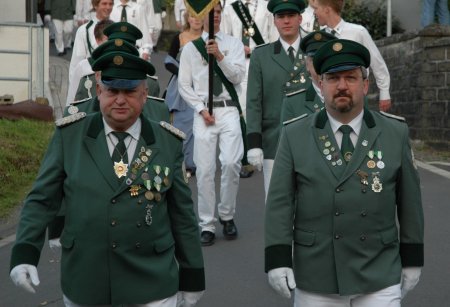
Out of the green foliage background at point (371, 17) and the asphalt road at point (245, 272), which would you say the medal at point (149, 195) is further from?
the green foliage background at point (371, 17)

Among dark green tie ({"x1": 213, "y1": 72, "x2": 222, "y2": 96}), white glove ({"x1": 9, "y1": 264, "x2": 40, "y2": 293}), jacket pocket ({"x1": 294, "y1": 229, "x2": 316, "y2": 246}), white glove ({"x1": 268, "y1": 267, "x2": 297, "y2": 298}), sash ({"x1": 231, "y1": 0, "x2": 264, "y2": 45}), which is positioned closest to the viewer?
white glove ({"x1": 9, "y1": 264, "x2": 40, "y2": 293})

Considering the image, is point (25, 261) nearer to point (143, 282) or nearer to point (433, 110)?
point (143, 282)

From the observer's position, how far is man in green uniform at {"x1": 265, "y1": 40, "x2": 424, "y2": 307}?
5621 millimetres

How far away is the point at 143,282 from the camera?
17.9 feet

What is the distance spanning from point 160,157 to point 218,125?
5.01 meters

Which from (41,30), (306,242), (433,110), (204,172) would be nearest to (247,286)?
(204,172)

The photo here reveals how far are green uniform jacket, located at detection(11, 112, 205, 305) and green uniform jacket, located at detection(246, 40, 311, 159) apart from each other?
385 cm

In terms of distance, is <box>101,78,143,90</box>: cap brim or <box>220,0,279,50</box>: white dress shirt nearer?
<box>101,78,143,90</box>: cap brim

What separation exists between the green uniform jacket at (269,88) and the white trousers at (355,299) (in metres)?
3.65

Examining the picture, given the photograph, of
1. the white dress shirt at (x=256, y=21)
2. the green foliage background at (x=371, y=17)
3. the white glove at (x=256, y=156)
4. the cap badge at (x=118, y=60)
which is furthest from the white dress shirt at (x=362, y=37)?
the green foliage background at (x=371, y=17)

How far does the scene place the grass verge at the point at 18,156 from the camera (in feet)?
42.6

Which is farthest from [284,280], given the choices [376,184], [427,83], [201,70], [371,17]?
[371,17]

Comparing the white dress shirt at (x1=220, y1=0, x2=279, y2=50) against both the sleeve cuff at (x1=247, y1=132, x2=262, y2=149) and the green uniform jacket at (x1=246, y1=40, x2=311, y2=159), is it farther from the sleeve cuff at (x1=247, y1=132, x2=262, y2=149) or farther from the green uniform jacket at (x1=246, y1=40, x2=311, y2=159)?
the sleeve cuff at (x1=247, y1=132, x2=262, y2=149)

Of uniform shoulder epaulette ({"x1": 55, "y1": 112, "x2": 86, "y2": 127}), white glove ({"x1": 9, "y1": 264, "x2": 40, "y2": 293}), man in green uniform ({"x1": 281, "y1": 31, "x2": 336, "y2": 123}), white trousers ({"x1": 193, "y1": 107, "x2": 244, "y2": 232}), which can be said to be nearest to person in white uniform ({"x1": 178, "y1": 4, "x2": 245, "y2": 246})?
white trousers ({"x1": 193, "y1": 107, "x2": 244, "y2": 232})
